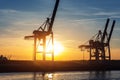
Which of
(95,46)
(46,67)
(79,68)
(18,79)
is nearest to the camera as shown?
(18,79)

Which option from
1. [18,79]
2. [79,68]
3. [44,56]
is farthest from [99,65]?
[18,79]

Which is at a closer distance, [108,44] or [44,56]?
[44,56]

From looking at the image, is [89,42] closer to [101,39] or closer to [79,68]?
[101,39]

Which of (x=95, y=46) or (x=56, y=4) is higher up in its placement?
(x=56, y=4)

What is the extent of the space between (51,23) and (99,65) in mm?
27789

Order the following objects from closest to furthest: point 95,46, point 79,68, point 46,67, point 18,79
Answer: point 18,79 → point 46,67 → point 79,68 → point 95,46

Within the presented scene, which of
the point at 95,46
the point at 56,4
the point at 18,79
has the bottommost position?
the point at 18,79

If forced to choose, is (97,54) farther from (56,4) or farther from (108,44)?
(56,4)

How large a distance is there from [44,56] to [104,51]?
35.9m

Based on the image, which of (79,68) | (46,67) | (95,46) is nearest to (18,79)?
(46,67)

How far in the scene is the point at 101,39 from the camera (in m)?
174

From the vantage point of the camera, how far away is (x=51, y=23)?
145 metres

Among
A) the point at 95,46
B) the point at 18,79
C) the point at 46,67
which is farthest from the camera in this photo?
the point at 95,46

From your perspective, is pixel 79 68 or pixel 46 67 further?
pixel 79 68
